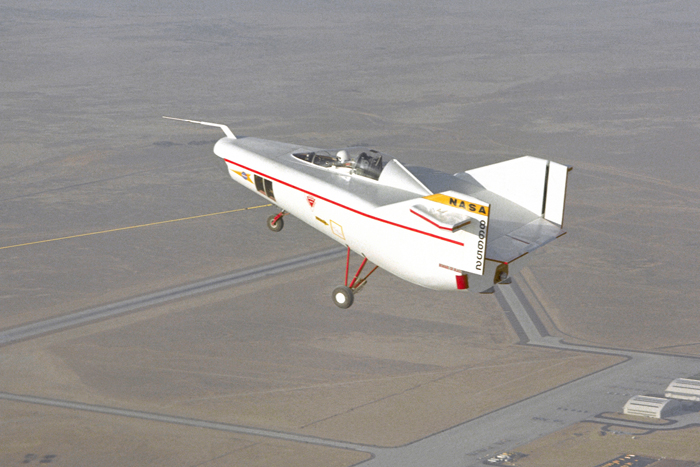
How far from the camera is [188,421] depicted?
20.8 meters

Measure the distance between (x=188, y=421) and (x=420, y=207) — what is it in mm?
A: 7302

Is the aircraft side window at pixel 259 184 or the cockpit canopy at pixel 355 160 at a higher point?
the cockpit canopy at pixel 355 160

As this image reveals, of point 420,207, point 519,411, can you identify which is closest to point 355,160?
point 420,207

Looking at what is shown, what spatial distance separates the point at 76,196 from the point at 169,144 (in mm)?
8784

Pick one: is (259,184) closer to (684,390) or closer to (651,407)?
(651,407)

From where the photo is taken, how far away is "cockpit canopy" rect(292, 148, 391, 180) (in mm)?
23750

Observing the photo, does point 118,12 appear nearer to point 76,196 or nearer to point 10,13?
point 10,13

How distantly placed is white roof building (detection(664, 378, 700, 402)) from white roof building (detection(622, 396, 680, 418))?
333mm

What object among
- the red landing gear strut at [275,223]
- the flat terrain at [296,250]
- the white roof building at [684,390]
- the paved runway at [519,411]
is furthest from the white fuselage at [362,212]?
the white roof building at [684,390]

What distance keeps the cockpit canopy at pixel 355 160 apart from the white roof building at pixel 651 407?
8.40m

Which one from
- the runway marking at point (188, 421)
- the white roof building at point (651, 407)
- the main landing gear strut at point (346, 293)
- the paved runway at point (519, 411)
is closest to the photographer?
the paved runway at point (519, 411)

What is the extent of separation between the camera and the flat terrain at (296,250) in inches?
839

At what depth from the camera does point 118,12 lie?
322 feet

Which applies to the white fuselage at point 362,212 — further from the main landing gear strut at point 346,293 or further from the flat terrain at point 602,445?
the flat terrain at point 602,445
